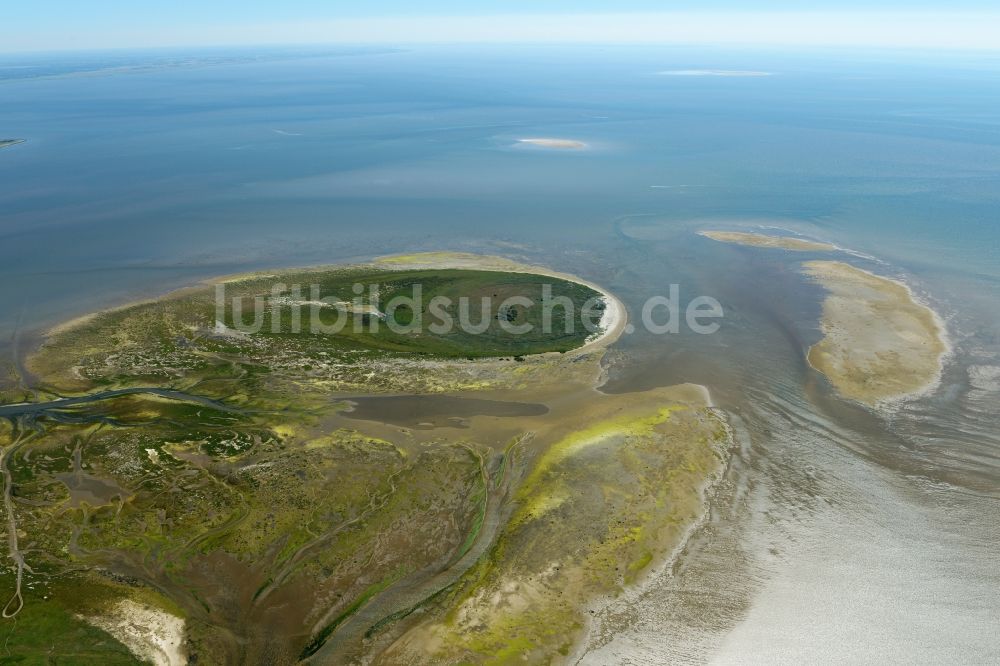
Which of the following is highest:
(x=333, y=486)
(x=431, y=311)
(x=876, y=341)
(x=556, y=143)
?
(x=556, y=143)

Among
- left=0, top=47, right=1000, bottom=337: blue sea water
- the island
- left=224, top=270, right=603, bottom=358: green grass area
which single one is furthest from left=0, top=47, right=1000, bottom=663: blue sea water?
left=224, top=270, right=603, bottom=358: green grass area

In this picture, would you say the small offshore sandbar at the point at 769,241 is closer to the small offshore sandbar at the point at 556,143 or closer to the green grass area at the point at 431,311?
the green grass area at the point at 431,311

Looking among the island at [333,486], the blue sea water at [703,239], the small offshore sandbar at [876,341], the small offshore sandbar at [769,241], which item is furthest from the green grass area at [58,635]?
the small offshore sandbar at [769,241]

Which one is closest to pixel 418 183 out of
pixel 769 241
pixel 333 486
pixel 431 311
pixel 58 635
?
pixel 431 311

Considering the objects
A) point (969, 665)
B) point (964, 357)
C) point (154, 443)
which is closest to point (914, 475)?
point (969, 665)

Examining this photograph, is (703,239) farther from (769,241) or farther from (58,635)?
(58,635)
